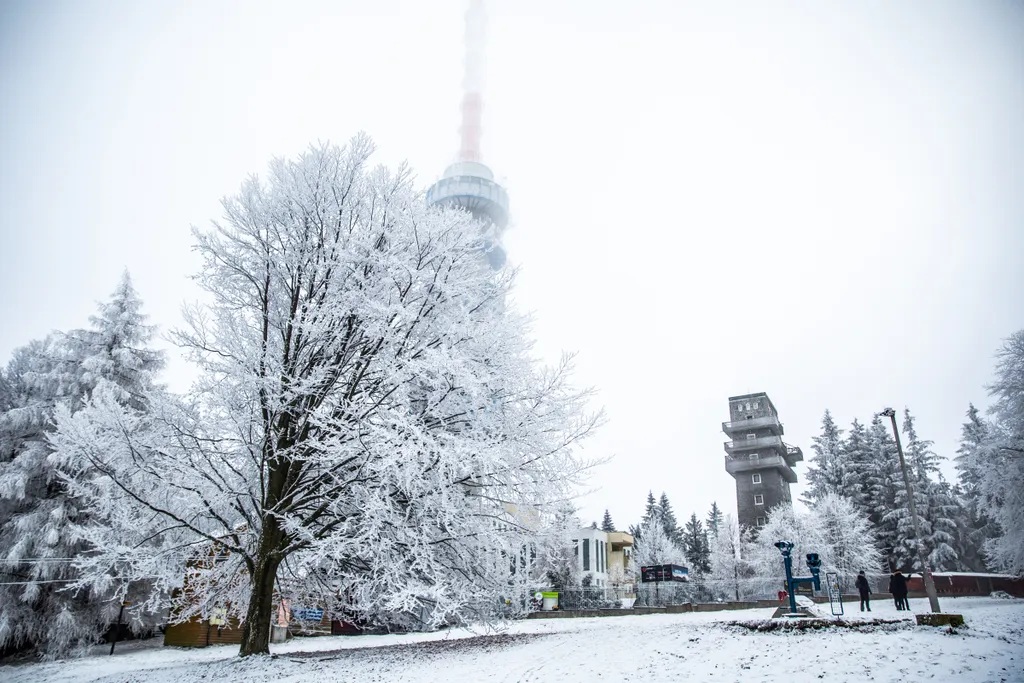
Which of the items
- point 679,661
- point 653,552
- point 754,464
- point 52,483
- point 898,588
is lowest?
point 653,552

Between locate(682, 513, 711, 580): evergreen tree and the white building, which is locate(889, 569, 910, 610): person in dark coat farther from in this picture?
locate(682, 513, 711, 580): evergreen tree

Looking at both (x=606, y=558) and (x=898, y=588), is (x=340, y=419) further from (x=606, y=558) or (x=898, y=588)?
(x=606, y=558)

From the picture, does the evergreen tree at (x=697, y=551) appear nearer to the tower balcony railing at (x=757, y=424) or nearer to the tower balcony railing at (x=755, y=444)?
the tower balcony railing at (x=755, y=444)

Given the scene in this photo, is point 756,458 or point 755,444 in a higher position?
point 755,444

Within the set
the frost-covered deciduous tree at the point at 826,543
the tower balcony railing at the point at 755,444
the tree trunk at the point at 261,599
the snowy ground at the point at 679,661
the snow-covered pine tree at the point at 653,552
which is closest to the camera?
the snowy ground at the point at 679,661

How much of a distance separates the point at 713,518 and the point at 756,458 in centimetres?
4006

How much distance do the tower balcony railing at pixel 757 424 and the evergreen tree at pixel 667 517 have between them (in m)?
25.9

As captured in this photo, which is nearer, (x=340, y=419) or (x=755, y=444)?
(x=340, y=419)

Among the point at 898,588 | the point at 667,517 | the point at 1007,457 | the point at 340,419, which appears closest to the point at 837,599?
the point at 1007,457

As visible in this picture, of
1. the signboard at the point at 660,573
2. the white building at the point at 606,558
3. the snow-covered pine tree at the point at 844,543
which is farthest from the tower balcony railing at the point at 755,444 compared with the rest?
the signboard at the point at 660,573

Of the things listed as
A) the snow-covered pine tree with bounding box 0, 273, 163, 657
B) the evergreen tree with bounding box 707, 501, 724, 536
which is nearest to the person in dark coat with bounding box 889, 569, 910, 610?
the snow-covered pine tree with bounding box 0, 273, 163, 657

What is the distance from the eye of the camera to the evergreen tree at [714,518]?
95.6m

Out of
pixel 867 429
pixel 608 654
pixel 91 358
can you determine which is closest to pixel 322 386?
pixel 608 654

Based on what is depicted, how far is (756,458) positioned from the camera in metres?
63.5
